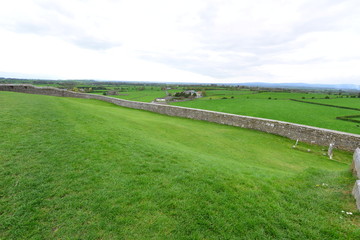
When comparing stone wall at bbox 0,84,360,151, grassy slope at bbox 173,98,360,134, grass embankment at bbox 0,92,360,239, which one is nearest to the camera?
grass embankment at bbox 0,92,360,239

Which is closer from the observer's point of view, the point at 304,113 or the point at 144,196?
the point at 144,196

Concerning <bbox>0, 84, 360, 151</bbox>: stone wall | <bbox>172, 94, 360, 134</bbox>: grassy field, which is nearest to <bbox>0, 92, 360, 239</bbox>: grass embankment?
<bbox>0, 84, 360, 151</bbox>: stone wall

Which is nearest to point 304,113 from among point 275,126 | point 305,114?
point 305,114

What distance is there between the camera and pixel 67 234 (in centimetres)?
263

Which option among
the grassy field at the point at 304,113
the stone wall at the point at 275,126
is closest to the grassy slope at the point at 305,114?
the grassy field at the point at 304,113

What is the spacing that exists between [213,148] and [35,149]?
728cm

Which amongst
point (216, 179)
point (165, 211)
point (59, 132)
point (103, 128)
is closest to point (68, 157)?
point (59, 132)

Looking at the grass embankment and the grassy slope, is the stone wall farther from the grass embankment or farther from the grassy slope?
the grassy slope

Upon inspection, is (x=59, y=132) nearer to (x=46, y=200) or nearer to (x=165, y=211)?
(x=46, y=200)

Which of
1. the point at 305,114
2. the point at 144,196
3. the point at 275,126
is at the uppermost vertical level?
the point at 275,126

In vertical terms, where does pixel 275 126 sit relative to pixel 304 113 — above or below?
above

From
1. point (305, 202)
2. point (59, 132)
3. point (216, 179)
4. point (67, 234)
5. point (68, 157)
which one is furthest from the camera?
point (59, 132)

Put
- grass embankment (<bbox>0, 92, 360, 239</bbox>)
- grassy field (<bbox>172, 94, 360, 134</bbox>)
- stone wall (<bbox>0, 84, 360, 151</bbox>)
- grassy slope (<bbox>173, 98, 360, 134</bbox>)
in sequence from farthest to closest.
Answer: grassy slope (<bbox>173, 98, 360, 134</bbox>)
grassy field (<bbox>172, 94, 360, 134</bbox>)
stone wall (<bbox>0, 84, 360, 151</bbox>)
grass embankment (<bbox>0, 92, 360, 239</bbox>)

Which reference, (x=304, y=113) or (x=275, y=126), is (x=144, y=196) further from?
(x=304, y=113)
